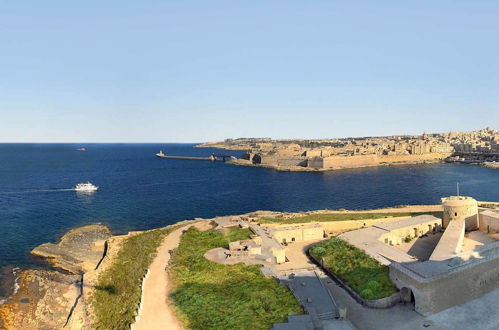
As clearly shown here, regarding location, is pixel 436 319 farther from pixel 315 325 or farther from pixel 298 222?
pixel 298 222

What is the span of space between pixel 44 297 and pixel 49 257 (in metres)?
11.7

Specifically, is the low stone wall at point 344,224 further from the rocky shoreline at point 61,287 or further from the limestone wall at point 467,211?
the rocky shoreline at point 61,287

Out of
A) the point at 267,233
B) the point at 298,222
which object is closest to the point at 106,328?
the point at 267,233

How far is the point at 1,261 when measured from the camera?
4238 centimetres

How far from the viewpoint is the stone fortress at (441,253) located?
24547 mm

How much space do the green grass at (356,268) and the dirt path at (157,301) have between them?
13402 mm

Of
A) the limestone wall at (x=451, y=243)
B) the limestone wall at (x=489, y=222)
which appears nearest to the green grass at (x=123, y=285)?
the limestone wall at (x=451, y=243)

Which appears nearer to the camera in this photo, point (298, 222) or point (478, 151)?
point (298, 222)

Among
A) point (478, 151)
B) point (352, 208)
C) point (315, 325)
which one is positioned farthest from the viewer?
point (478, 151)

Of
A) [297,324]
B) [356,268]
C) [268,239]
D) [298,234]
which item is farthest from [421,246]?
[297,324]

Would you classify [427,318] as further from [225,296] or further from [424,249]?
[424,249]

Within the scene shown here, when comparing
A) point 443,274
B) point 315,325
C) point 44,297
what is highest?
point 443,274

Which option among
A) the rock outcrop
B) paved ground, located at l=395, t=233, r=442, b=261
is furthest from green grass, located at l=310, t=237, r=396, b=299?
→ the rock outcrop

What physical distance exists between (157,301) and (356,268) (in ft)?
50.9
